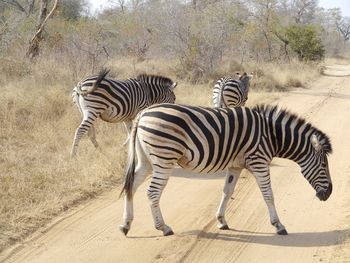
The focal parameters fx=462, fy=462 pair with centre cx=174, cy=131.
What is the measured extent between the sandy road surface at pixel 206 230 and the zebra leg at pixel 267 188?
0.37ft

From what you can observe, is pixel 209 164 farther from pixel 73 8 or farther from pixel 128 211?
pixel 73 8

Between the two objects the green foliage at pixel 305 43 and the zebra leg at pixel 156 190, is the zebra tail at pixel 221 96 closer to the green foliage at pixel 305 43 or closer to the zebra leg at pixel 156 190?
the zebra leg at pixel 156 190

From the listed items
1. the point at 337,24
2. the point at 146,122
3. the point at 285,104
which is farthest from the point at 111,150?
the point at 337,24

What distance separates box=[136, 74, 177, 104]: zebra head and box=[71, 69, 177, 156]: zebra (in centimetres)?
2

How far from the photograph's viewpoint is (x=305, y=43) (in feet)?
90.7

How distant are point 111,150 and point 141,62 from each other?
11982 millimetres

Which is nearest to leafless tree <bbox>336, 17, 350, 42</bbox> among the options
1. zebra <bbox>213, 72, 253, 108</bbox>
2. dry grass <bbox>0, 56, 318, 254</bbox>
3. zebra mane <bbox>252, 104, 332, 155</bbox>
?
dry grass <bbox>0, 56, 318, 254</bbox>

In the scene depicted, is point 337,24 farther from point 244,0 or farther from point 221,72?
point 221,72

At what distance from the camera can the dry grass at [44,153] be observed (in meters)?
5.72

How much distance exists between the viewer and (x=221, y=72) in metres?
18.8

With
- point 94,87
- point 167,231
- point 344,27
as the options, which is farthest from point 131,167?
point 344,27

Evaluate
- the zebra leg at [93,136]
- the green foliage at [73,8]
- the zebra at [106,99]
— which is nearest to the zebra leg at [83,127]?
the zebra at [106,99]

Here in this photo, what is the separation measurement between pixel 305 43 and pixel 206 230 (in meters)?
24.3

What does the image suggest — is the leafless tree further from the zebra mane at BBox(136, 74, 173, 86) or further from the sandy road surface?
the sandy road surface
